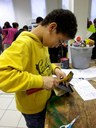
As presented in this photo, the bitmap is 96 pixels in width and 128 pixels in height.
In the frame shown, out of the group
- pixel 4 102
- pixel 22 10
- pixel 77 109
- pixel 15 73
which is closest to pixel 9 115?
pixel 4 102

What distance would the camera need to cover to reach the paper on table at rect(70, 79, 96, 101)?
3.48 feet

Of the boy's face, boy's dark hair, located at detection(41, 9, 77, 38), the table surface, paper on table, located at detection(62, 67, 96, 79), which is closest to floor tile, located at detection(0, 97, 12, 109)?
paper on table, located at detection(62, 67, 96, 79)

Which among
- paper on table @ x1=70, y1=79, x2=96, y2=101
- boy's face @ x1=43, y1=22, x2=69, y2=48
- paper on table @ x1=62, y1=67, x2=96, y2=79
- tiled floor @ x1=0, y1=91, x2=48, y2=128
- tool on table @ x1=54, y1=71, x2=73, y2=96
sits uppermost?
boy's face @ x1=43, y1=22, x2=69, y2=48

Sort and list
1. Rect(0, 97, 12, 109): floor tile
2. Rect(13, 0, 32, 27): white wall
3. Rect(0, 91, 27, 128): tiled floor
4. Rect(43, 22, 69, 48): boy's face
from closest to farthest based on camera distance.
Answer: Rect(43, 22, 69, 48): boy's face → Rect(0, 91, 27, 128): tiled floor → Rect(0, 97, 12, 109): floor tile → Rect(13, 0, 32, 27): white wall

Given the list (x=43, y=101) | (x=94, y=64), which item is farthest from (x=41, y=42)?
(x=94, y=64)

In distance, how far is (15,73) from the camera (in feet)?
2.43

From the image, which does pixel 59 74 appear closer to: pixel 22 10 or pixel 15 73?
pixel 15 73

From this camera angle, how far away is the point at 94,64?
166 centimetres

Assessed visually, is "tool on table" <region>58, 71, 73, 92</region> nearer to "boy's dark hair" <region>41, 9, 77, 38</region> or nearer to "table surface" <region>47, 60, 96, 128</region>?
"table surface" <region>47, 60, 96, 128</region>

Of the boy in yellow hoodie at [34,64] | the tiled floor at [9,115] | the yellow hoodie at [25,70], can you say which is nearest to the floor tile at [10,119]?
the tiled floor at [9,115]

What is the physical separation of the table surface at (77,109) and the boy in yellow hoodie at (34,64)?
0.38 feet

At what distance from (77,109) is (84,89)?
0.84 ft

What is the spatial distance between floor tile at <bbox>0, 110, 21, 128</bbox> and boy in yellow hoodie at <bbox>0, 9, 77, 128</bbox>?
102 cm

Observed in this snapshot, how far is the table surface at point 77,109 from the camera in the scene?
81 centimetres
